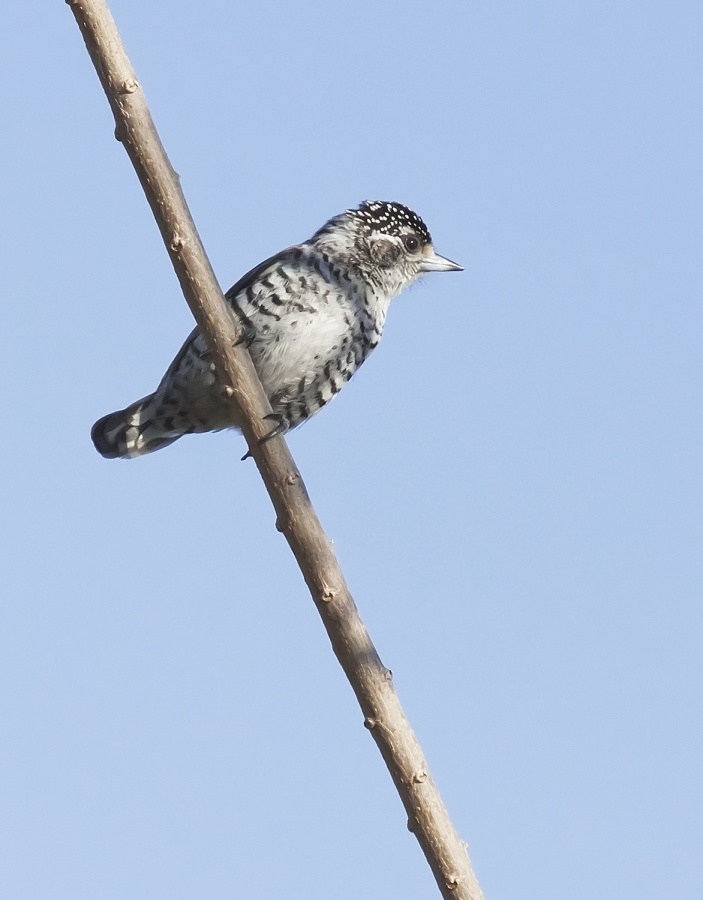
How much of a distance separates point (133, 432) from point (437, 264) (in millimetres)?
1804

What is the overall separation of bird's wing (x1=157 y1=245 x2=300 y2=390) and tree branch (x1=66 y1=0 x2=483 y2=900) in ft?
6.00

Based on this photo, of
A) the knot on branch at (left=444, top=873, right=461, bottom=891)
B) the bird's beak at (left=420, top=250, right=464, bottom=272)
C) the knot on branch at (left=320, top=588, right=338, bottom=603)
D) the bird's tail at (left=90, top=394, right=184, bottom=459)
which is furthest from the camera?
the bird's beak at (left=420, top=250, right=464, bottom=272)

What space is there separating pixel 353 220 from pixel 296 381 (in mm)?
1031

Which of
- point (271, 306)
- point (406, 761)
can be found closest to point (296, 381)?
point (271, 306)

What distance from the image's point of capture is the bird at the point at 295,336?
17.7 feet

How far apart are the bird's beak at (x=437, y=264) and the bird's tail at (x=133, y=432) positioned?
1.54m

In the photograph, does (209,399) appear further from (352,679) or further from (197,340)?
(352,679)

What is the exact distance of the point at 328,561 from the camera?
3.49m

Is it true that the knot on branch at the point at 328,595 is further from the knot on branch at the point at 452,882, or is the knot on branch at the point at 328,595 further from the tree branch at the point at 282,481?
the knot on branch at the point at 452,882

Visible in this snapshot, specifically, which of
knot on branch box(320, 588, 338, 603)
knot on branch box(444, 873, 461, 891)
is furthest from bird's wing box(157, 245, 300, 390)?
knot on branch box(444, 873, 461, 891)

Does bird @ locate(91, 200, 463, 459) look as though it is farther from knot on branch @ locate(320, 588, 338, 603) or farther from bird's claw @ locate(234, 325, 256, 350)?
knot on branch @ locate(320, 588, 338, 603)

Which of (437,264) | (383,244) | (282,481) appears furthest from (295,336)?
(282,481)

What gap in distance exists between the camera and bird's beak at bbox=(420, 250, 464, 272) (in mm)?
6305

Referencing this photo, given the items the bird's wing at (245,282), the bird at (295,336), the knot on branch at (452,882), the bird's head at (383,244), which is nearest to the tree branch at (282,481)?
the knot on branch at (452,882)
